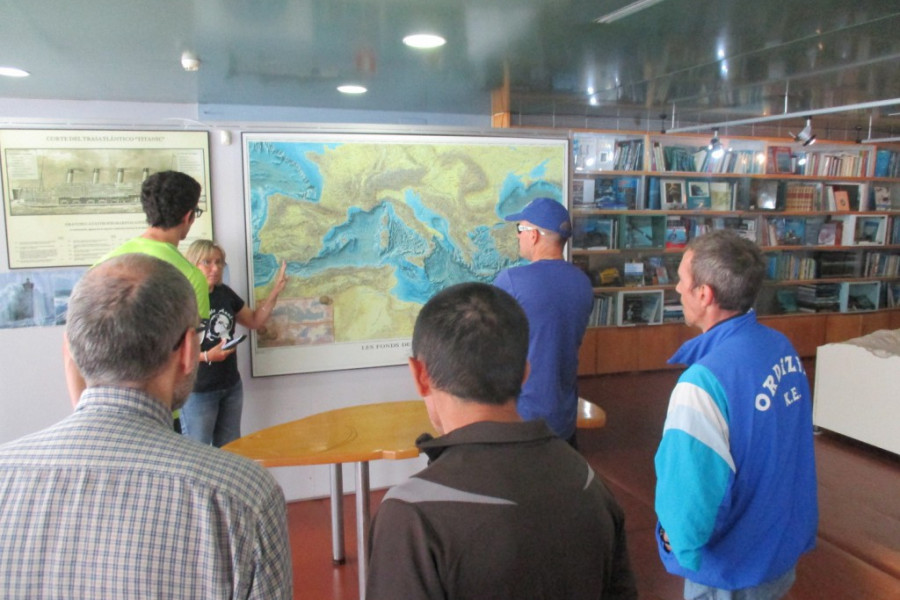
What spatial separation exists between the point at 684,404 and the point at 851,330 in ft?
25.3

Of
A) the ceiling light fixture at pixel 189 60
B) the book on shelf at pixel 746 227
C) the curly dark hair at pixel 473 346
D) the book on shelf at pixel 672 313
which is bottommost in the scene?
the book on shelf at pixel 672 313

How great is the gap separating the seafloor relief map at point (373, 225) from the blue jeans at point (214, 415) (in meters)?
0.27

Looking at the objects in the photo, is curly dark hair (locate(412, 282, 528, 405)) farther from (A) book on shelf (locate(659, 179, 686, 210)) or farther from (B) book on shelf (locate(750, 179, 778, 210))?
(B) book on shelf (locate(750, 179, 778, 210))

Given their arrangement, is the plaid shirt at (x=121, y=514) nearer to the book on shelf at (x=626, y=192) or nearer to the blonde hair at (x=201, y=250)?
the blonde hair at (x=201, y=250)

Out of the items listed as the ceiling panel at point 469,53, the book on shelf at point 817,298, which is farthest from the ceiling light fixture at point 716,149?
the book on shelf at point 817,298

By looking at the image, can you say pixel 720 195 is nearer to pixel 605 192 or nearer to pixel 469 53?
pixel 605 192

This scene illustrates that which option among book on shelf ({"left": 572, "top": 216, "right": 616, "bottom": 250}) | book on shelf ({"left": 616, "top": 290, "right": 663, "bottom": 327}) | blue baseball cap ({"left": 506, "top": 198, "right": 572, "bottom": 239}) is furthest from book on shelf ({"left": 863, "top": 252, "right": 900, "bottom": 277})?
blue baseball cap ({"left": 506, "top": 198, "right": 572, "bottom": 239})

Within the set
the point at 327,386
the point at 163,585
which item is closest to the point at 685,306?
the point at 163,585

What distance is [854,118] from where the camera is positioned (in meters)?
7.79

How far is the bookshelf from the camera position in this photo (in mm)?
6895

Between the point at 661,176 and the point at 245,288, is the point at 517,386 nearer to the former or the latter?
the point at 245,288

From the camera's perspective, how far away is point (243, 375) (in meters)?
3.08

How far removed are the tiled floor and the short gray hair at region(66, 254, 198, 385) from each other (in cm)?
195

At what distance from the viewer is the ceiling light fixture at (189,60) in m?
4.72
